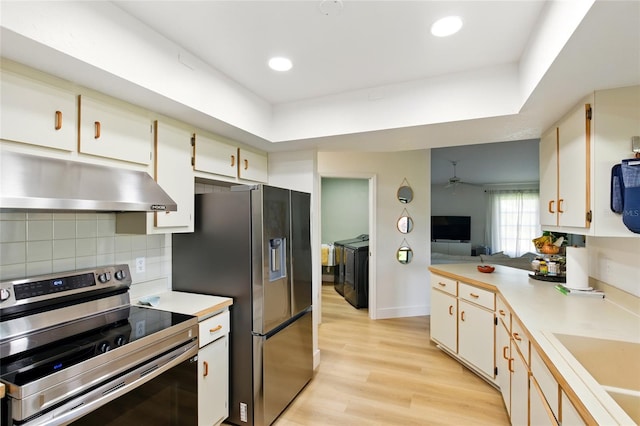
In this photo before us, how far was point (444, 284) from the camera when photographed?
9.94ft

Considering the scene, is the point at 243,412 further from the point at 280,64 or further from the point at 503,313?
the point at 280,64

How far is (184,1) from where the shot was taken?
1.39m

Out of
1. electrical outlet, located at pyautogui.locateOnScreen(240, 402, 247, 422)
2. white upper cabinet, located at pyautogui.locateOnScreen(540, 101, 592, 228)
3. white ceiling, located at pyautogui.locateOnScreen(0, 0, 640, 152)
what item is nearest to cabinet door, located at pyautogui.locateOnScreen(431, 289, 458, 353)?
white upper cabinet, located at pyautogui.locateOnScreen(540, 101, 592, 228)

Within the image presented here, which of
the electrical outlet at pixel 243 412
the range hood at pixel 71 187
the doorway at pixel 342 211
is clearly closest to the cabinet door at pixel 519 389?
the electrical outlet at pixel 243 412

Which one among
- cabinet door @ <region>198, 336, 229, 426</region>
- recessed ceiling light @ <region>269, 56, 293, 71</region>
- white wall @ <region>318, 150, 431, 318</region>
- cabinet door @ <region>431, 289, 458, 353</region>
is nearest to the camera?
cabinet door @ <region>198, 336, 229, 426</region>

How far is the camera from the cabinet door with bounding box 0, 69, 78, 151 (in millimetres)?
1215

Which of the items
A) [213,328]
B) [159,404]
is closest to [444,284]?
[213,328]

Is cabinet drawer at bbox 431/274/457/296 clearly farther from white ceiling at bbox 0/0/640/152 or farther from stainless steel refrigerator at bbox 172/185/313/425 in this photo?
stainless steel refrigerator at bbox 172/185/313/425

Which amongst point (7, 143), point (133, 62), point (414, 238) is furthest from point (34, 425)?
point (414, 238)

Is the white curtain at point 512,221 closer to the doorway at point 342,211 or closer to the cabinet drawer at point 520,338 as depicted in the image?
the doorway at point 342,211

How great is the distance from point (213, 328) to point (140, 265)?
27.6 inches

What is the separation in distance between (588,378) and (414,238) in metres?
3.33

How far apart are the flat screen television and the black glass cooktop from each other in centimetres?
747

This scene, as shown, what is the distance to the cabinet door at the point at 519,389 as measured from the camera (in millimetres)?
1613
